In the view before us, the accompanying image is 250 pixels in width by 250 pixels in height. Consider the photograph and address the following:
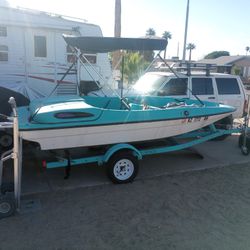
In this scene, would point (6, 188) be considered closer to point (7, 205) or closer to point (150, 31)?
point (7, 205)

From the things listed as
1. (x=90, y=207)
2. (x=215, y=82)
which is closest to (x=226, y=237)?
(x=90, y=207)

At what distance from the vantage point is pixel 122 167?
18.0ft

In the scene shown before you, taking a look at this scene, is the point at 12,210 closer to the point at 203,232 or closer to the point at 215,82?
the point at 203,232

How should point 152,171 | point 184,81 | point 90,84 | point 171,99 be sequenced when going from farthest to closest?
point 90,84, point 184,81, point 171,99, point 152,171

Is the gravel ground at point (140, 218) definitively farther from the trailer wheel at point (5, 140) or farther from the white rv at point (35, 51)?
the white rv at point (35, 51)

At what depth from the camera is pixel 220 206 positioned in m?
4.77

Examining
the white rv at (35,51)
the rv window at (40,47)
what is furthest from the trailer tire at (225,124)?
the rv window at (40,47)

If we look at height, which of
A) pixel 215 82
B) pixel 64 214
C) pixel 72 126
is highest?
pixel 215 82

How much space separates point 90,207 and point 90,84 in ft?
18.0

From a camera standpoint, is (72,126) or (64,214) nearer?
(64,214)

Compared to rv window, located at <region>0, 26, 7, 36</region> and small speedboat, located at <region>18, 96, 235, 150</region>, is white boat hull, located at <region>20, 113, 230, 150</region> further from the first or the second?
rv window, located at <region>0, 26, 7, 36</region>

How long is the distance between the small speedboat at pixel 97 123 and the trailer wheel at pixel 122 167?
10.2 inches

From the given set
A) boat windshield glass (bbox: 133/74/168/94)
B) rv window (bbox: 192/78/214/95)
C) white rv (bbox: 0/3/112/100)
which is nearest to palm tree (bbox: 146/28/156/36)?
white rv (bbox: 0/3/112/100)

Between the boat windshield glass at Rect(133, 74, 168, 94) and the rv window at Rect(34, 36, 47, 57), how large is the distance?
111 inches
